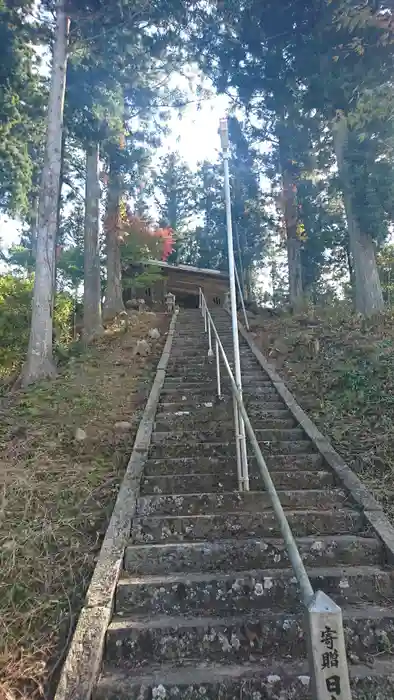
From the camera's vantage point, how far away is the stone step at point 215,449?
15.4 ft

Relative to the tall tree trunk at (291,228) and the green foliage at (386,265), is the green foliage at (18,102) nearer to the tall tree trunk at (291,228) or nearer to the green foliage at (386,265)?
the tall tree trunk at (291,228)

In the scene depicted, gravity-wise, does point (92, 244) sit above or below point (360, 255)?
above

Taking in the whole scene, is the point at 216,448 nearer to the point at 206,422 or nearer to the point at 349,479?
the point at 206,422

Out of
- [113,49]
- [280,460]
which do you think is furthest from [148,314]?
[280,460]

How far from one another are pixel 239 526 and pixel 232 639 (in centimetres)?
94

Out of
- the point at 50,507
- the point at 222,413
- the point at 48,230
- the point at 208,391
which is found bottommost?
the point at 50,507

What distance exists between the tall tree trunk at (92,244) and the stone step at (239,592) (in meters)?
9.66

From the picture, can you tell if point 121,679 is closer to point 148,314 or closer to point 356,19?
point 356,19

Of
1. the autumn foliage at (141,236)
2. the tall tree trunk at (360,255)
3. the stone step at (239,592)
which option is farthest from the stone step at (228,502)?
the autumn foliage at (141,236)

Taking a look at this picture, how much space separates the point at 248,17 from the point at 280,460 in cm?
1006

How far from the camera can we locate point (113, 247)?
14.9m

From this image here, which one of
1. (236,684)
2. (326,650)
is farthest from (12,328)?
(326,650)

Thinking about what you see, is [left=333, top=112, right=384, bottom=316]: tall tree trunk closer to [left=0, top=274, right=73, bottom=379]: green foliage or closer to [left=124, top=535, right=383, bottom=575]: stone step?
[left=0, top=274, right=73, bottom=379]: green foliage

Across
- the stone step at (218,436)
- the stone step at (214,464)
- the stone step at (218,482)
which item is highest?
the stone step at (218,436)
